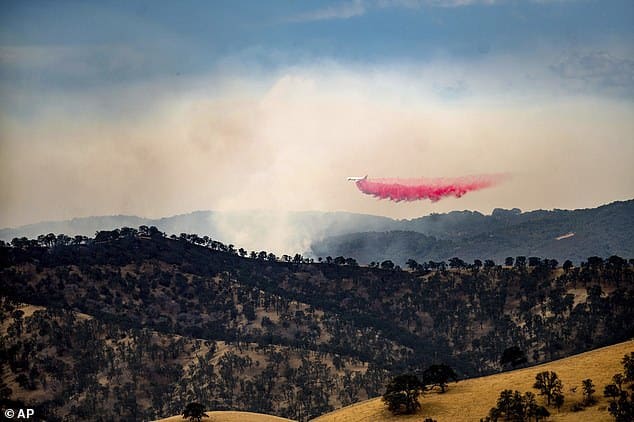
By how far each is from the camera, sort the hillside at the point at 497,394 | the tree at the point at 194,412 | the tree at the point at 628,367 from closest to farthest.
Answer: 1. the hillside at the point at 497,394
2. the tree at the point at 628,367
3. the tree at the point at 194,412

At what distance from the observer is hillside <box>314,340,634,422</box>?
160275 millimetres

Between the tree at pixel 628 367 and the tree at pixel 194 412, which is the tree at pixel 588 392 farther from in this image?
the tree at pixel 194 412

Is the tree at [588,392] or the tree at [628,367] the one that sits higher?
the tree at [628,367]

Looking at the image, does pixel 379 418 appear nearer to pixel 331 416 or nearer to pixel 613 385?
pixel 331 416

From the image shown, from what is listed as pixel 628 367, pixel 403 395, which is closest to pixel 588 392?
pixel 628 367

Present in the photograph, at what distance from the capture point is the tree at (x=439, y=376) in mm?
192250

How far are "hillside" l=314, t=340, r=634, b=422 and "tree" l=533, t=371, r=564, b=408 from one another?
1.77 metres

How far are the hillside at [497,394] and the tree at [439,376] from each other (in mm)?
2856

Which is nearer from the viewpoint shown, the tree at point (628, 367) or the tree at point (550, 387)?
the tree at point (550, 387)

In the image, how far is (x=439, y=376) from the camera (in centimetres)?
19250

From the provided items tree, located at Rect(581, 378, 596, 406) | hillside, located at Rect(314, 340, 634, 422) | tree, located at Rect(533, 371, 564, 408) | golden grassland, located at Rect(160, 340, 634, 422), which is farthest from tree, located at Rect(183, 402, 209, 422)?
tree, located at Rect(581, 378, 596, 406)

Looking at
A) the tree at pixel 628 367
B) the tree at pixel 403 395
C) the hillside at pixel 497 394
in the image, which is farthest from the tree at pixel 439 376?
the tree at pixel 628 367

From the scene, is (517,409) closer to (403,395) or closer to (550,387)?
(550,387)

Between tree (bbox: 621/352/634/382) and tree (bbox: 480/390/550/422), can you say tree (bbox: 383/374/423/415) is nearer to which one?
tree (bbox: 480/390/550/422)
